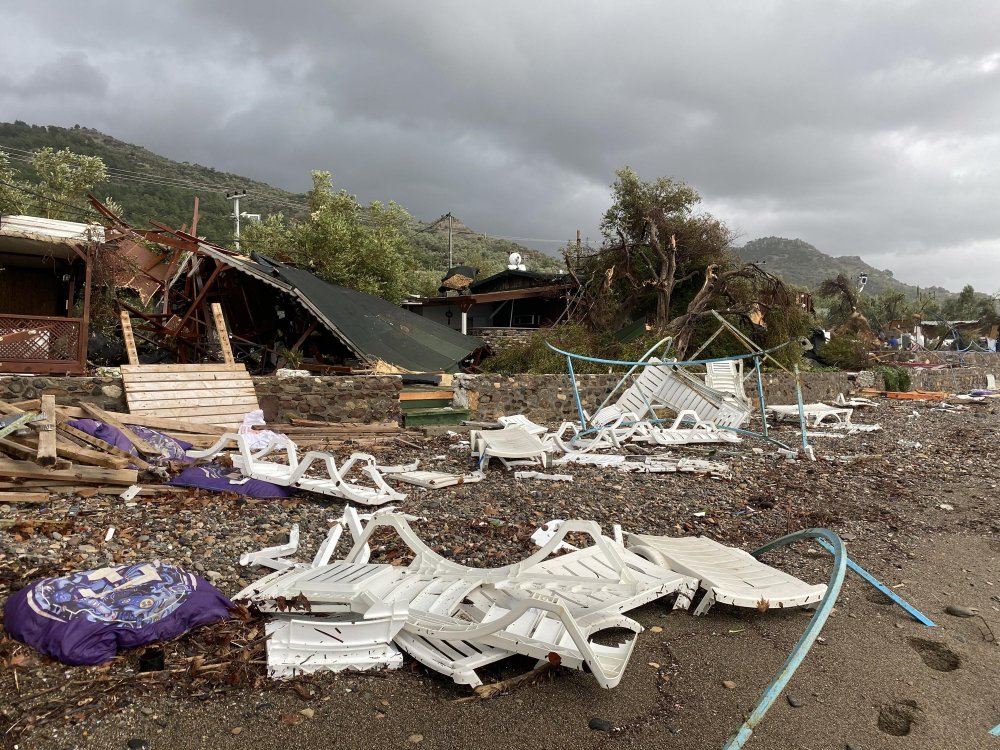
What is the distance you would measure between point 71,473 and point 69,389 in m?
3.46

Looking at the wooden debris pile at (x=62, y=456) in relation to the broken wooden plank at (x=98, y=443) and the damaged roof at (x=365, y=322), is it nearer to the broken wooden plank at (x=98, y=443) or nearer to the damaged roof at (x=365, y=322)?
the broken wooden plank at (x=98, y=443)

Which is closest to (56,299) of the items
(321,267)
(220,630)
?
(321,267)

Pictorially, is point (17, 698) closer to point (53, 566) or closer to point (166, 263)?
point (53, 566)

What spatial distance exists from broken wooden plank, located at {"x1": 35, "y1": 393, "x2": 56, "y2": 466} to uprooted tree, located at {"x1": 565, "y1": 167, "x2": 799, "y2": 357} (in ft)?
46.7

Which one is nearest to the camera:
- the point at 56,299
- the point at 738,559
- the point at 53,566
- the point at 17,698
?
the point at 17,698

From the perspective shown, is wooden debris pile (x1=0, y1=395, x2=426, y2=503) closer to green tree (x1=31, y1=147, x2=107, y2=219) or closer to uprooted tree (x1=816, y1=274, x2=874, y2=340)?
green tree (x1=31, y1=147, x2=107, y2=219)

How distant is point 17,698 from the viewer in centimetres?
237

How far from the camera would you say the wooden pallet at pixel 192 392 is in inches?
328

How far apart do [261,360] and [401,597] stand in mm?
13036

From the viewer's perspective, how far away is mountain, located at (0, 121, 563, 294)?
3941cm

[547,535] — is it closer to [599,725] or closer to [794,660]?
[599,725]

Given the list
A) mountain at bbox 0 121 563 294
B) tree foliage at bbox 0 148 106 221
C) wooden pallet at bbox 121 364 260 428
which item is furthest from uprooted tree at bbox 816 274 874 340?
tree foliage at bbox 0 148 106 221

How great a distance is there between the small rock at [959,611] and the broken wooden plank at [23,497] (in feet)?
21.2

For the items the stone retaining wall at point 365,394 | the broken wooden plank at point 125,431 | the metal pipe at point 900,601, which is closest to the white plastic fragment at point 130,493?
the broken wooden plank at point 125,431
